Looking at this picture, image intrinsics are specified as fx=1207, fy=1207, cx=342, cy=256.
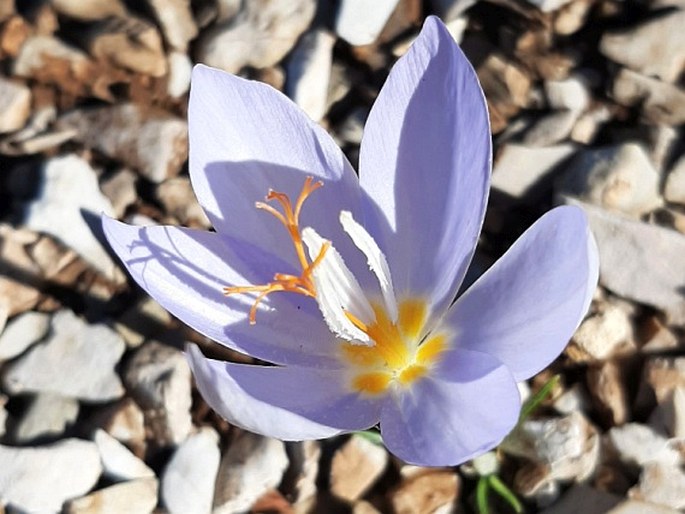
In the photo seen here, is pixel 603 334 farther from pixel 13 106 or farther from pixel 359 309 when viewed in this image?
pixel 13 106

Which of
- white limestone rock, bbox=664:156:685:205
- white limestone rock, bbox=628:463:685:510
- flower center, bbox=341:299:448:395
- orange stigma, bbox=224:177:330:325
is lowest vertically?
white limestone rock, bbox=628:463:685:510

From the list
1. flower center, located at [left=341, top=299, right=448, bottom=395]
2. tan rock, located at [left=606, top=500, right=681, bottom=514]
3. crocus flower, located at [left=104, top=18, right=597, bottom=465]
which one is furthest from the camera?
tan rock, located at [left=606, top=500, right=681, bottom=514]

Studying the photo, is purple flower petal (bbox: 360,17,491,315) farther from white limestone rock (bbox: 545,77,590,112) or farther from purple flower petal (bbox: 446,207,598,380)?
white limestone rock (bbox: 545,77,590,112)

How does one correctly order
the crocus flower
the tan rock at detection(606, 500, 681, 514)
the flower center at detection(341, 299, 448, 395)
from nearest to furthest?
1. the crocus flower
2. the flower center at detection(341, 299, 448, 395)
3. the tan rock at detection(606, 500, 681, 514)

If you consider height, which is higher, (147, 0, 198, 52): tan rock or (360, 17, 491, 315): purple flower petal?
(360, 17, 491, 315): purple flower petal

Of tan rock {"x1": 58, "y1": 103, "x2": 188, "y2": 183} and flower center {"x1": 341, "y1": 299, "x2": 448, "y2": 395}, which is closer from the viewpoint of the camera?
flower center {"x1": 341, "y1": 299, "x2": 448, "y2": 395}

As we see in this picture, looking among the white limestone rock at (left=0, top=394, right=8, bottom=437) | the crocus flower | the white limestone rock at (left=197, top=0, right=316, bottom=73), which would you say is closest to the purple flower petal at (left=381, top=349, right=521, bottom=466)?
the crocus flower

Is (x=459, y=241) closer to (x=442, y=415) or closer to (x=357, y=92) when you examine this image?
(x=442, y=415)
